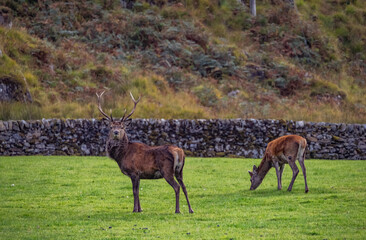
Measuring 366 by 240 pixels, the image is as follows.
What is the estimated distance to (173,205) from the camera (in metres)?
14.2

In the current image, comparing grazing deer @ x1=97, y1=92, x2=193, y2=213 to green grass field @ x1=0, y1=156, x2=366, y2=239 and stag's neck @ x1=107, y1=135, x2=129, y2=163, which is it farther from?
green grass field @ x1=0, y1=156, x2=366, y2=239

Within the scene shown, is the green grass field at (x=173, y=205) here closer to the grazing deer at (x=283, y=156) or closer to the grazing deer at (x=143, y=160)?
the grazing deer at (x=283, y=156)

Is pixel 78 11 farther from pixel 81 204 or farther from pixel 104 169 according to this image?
pixel 81 204

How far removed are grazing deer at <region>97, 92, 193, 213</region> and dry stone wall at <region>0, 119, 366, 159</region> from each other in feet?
43.8

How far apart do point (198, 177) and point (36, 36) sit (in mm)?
22961

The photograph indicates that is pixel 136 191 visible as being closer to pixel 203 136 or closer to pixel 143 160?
pixel 143 160

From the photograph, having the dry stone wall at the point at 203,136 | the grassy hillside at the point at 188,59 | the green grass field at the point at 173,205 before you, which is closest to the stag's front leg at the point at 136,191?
the green grass field at the point at 173,205

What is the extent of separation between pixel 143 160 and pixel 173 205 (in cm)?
187

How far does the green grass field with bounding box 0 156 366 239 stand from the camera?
34.9 ft

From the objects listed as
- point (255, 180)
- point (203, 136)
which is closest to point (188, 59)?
point (203, 136)

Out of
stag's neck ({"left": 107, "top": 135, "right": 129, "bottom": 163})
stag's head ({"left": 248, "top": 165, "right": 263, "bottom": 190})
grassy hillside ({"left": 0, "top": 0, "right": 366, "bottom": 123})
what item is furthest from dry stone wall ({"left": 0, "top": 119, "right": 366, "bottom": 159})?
stag's neck ({"left": 107, "top": 135, "right": 129, "bottom": 163})

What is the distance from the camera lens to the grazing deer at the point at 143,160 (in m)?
12.7

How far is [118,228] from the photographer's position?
36.2 ft

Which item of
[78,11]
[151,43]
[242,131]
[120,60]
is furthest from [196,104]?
[78,11]
